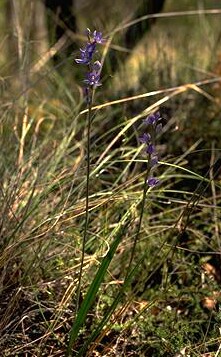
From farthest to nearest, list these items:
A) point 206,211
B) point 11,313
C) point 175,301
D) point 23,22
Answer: point 23,22 → point 206,211 → point 175,301 → point 11,313

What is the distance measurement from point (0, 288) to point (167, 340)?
1.56 feet

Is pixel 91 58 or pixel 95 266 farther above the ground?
pixel 91 58

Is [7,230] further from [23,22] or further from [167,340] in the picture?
[23,22]

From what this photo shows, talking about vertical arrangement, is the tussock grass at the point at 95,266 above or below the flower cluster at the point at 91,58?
below

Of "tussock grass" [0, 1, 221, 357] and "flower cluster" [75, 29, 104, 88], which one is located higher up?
"flower cluster" [75, 29, 104, 88]

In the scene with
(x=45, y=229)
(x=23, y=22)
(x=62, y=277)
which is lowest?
(x=62, y=277)

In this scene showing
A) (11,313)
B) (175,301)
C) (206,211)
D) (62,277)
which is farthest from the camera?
(206,211)

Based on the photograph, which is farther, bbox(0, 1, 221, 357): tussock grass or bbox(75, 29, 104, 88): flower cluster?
bbox(0, 1, 221, 357): tussock grass

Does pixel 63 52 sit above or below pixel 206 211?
above

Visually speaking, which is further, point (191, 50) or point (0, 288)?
point (191, 50)

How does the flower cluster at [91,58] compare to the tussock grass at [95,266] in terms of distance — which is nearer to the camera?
the flower cluster at [91,58]

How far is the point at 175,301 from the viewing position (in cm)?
221

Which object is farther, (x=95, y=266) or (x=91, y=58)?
(x=95, y=266)

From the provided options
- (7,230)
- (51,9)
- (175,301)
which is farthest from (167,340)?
(51,9)
